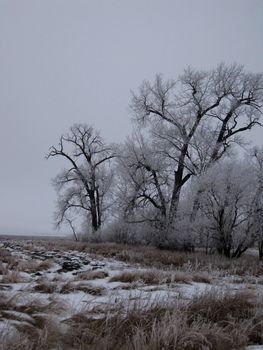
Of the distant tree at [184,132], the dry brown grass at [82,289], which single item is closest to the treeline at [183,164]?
the distant tree at [184,132]

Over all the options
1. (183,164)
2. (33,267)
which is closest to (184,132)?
(183,164)

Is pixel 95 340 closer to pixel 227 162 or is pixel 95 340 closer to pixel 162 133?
pixel 227 162

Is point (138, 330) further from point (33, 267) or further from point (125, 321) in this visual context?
point (33, 267)

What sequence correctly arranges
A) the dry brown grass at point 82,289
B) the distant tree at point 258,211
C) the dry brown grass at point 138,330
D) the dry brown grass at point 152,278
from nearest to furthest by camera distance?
the dry brown grass at point 138,330
the dry brown grass at point 82,289
the dry brown grass at point 152,278
the distant tree at point 258,211

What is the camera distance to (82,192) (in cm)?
3198

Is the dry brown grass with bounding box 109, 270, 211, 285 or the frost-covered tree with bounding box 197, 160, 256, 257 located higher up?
the frost-covered tree with bounding box 197, 160, 256, 257

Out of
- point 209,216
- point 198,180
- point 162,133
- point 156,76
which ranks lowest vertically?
point 209,216

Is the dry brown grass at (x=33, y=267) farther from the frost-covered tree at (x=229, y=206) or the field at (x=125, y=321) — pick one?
the frost-covered tree at (x=229, y=206)

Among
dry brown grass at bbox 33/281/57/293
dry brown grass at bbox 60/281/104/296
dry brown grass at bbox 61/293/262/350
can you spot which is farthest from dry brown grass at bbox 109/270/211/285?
dry brown grass at bbox 61/293/262/350

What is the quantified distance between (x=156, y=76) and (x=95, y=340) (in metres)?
22.7

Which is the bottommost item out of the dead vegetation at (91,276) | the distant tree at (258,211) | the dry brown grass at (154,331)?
the dry brown grass at (154,331)

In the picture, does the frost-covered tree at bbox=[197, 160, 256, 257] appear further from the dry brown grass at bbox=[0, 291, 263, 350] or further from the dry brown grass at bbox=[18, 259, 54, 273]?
the dry brown grass at bbox=[0, 291, 263, 350]

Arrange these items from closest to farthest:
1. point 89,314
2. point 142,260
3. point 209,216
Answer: point 89,314 → point 142,260 → point 209,216

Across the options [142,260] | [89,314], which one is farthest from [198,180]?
[89,314]
